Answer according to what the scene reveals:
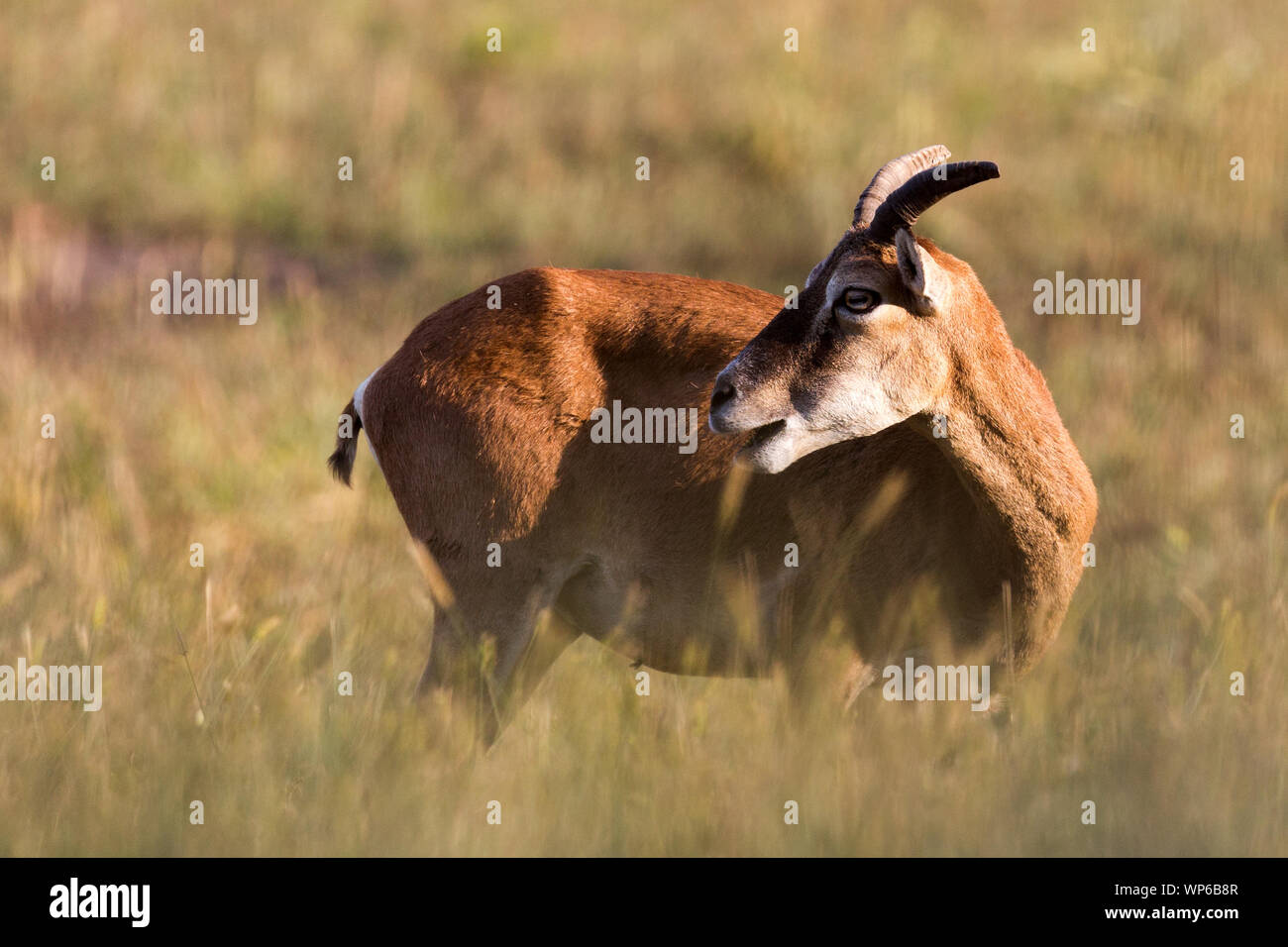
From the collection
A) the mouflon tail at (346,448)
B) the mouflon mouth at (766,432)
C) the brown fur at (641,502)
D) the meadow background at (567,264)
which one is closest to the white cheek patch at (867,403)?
the mouflon mouth at (766,432)

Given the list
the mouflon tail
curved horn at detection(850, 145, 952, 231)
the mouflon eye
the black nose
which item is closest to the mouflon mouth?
the black nose

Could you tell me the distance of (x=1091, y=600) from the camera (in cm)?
743

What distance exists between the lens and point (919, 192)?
16.5ft

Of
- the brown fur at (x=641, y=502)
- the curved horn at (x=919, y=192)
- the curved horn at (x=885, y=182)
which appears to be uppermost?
the curved horn at (x=885, y=182)

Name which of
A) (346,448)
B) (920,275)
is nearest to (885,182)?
(920,275)

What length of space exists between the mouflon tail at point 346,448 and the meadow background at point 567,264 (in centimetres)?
65

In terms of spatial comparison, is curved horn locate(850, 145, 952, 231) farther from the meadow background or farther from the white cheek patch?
the meadow background

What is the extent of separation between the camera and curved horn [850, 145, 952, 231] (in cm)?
534

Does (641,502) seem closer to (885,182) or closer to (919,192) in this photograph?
(885,182)

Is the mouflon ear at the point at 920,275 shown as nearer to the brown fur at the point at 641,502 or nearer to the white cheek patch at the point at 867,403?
the white cheek patch at the point at 867,403

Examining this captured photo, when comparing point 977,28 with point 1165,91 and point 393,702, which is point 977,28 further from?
point 393,702

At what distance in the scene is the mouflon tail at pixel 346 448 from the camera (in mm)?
6379

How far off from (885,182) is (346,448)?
2.23 metres

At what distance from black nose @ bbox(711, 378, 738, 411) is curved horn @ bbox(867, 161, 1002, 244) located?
60 centimetres
